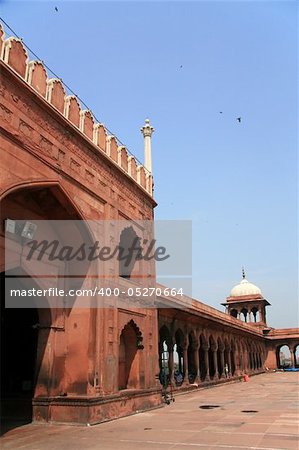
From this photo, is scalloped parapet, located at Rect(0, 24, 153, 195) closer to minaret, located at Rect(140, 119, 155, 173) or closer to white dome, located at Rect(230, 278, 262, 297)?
minaret, located at Rect(140, 119, 155, 173)

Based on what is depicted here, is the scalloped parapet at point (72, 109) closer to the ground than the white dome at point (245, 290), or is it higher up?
higher up

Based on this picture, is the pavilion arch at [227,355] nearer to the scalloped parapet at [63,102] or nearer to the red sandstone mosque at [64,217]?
the red sandstone mosque at [64,217]

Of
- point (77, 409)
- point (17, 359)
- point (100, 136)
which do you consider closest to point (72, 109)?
point (100, 136)

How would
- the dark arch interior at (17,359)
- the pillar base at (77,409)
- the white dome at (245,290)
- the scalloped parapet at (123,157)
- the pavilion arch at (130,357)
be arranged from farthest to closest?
the white dome at (245,290), the scalloped parapet at (123,157), the pavilion arch at (130,357), the dark arch interior at (17,359), the pillar base at (77,409)

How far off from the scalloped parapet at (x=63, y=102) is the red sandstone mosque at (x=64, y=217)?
0.09 feet

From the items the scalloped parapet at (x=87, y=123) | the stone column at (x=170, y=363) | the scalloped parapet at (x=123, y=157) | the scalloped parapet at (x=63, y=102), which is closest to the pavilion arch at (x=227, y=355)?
the stone column at (x=170, y=363)

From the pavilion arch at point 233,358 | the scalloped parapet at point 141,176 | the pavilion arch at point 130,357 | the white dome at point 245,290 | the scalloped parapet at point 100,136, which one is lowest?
the pavilion arch at point 233,358

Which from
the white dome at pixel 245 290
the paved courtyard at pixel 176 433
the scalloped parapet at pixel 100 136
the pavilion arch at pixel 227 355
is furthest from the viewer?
the white dome at pixel 245 290

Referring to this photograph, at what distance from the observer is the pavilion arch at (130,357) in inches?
492

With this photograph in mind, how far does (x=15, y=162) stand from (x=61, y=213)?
2330 mm

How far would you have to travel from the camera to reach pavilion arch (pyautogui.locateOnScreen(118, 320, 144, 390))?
41.0 feet

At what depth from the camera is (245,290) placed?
159ft

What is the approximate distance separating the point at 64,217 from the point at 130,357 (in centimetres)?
474

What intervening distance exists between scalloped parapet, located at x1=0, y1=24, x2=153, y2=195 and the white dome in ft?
120
